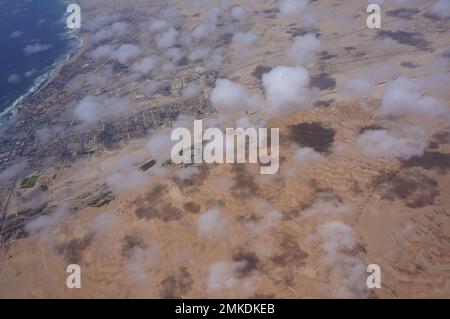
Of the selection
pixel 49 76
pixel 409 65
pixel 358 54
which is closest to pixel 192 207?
pixel 409 65

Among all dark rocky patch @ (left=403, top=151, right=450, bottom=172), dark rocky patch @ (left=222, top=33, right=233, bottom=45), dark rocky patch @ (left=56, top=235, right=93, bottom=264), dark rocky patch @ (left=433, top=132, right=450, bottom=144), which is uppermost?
dark rocky patch @ (left=222, top=33, right=233, bottom=45)

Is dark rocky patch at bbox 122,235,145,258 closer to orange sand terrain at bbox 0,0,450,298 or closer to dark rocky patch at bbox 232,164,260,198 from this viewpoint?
orange sand terrain at bbox 0,0,450,298

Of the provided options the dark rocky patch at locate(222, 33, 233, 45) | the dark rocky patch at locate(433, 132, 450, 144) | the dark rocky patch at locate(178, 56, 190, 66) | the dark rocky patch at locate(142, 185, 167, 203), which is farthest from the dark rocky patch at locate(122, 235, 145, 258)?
the dark rocky patch at locate(222, 33, 233, 45)

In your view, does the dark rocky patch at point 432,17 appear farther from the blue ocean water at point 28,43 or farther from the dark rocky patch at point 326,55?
the blue ocean water at point 28,43

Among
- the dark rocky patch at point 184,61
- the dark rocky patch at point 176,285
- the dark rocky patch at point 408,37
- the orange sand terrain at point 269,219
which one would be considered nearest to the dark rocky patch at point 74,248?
the orange sand terrain at point 269,219

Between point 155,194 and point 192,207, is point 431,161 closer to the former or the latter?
point 192,207
